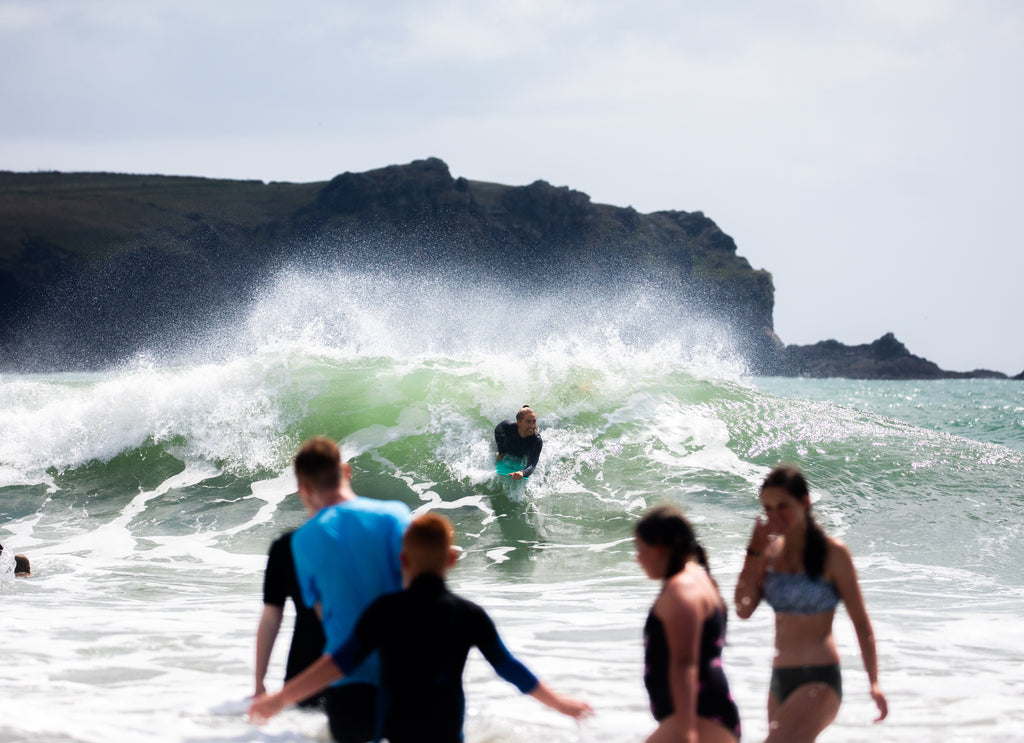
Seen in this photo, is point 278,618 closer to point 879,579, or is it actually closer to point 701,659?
point 701,659

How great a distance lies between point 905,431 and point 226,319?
112 meters

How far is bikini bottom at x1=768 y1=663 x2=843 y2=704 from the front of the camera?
346cm

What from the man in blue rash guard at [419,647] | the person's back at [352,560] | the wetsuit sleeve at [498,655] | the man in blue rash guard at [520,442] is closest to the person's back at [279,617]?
the person's back at [352,560]

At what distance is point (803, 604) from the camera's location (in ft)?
11.4

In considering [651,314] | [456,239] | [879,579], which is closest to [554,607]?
[879,579]

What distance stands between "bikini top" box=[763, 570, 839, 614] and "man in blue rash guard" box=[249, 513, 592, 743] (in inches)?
48.0

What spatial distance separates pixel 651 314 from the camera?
404 ft

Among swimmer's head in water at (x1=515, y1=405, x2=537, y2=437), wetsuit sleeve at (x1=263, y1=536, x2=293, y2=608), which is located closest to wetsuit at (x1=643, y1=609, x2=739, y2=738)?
wetsuit sleeve at (x1=263, y1=536, x2=293, y2=608)

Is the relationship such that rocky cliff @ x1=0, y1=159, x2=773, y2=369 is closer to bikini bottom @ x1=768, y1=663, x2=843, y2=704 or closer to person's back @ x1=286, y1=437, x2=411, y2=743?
person's back @ x1=286, y1=437, x2=411, y2=743

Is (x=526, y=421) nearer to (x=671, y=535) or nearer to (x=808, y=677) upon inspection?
(x=808, y=677)

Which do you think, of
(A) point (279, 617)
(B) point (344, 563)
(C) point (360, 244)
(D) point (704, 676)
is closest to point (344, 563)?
(B) point (344, 563)

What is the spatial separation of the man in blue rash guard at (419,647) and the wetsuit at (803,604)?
1.23 m

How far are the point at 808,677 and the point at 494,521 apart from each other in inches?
334

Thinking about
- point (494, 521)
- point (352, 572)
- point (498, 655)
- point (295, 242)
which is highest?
point (295, 242)
